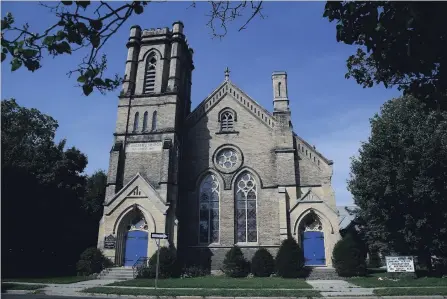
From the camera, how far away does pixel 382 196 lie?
71.3ft

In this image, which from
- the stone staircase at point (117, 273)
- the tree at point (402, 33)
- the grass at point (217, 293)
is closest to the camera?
the tree at point (402, 33)

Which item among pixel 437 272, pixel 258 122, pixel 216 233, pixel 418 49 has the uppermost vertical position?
pixel 258 122

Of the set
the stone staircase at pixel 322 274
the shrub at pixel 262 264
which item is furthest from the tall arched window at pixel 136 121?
the stone staircase at pixel 322 274

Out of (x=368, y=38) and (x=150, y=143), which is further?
(x=150, y=143)

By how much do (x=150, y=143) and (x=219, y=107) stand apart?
6.42m

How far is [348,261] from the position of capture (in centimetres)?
2189

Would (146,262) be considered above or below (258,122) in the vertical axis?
below

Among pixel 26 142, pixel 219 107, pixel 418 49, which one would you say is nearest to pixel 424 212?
pixel 219 107

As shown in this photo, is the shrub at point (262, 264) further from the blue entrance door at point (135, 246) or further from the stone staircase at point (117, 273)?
the stone staircase at point (117, 273)

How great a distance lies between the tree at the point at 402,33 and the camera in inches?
206

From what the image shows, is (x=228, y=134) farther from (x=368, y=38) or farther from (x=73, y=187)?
(x=368, y=38)

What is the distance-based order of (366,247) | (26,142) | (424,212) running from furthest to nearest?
(366,247) < (26,142) < (424,212)

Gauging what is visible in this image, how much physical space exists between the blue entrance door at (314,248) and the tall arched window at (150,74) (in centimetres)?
1668

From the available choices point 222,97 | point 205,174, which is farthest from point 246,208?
point 222,97
